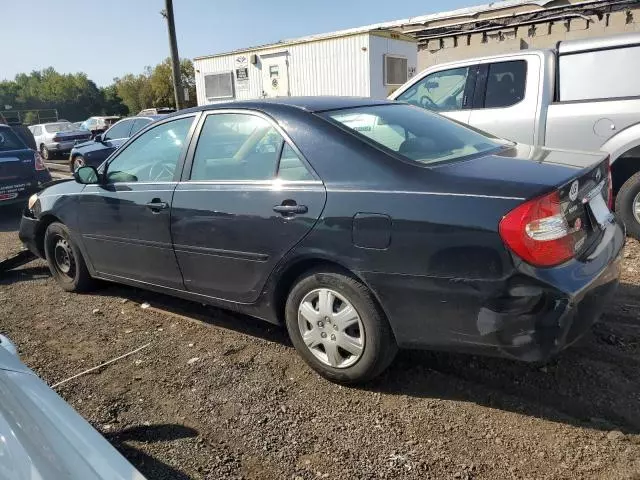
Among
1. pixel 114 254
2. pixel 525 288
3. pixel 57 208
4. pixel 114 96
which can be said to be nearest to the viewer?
pixel 525 288

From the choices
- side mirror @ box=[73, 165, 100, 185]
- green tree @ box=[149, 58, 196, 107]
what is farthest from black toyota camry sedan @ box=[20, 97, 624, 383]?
green tree @ box=[149, 58, 196, 107]

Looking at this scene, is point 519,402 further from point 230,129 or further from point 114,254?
point 114,254

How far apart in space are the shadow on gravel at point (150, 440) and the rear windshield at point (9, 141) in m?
7.77

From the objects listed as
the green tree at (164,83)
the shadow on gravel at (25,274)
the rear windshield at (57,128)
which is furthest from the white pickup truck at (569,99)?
the green tree at (164,83)

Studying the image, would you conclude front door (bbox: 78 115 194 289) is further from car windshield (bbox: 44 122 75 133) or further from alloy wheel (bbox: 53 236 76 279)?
car windshield (bbox: 44 122 75 133)

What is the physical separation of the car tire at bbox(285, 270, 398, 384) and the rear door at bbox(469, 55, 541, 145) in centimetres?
370

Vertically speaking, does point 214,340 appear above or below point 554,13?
below

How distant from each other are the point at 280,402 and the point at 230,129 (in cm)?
176

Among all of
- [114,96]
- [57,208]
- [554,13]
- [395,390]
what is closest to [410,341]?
[395,390]

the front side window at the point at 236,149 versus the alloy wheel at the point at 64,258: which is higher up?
the front side window at the point at 236,149

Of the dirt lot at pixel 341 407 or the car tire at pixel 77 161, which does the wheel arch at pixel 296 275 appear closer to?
the dirt lot at pixel 341 407

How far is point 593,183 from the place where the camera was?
280cm

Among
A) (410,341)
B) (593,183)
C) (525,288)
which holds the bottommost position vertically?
(410,341)

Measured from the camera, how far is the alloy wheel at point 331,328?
2.93 metres
